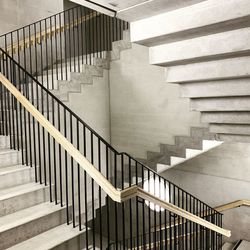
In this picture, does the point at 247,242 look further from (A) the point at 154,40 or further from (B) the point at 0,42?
(B) the point at 0,42

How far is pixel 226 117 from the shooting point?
12.4 ft

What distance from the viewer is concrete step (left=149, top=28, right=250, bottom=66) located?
7.29ft

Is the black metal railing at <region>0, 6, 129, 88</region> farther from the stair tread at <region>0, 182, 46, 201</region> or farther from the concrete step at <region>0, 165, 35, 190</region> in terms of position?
the stair tread at <region>0, 182, 46, 201</region>

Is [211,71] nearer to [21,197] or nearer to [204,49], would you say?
[204,49]

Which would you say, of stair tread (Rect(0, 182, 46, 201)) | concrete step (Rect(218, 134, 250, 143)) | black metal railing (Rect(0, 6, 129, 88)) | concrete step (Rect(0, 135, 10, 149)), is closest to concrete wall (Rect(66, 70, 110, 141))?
black metal railing (Rect(0, 6, 129, 88))

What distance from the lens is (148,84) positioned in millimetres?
5852

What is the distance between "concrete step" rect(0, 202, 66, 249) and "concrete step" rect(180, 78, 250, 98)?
6.51 feet

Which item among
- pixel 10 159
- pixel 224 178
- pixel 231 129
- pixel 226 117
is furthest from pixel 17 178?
pixel 224 178

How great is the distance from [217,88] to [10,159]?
2535mm

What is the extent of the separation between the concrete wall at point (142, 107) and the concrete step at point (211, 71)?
225cm

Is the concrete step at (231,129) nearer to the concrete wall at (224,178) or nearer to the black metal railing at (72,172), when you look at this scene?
the black metal railing at (72,172)

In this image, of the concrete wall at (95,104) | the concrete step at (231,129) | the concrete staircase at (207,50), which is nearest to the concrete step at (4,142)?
the concrete wall at (95,104)

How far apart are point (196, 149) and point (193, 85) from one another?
6.15ft

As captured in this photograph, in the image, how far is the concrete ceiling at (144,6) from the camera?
6.69 ft
